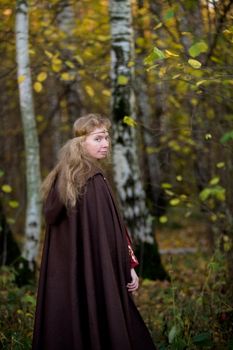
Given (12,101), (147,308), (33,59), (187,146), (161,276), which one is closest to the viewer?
(147,308)

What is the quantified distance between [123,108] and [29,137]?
4.47ft

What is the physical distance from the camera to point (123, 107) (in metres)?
6.97

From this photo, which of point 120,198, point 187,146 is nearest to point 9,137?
point 187,146

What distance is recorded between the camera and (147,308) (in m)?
6.31

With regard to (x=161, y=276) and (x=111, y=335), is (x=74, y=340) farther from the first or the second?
(x=161, y=276)

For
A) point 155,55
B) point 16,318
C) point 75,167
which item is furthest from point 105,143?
point 16,318

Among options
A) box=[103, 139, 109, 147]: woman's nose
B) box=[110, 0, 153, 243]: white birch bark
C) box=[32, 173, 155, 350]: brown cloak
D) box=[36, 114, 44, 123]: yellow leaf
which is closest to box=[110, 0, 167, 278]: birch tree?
box=[110, 0, 153, 243]: white birch bark

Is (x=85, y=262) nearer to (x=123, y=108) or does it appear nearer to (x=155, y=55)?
(x=155, y=55)

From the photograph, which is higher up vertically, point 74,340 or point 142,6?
point 142,6

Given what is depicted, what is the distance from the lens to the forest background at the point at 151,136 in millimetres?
5105

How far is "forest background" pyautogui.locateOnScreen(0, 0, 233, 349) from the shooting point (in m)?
5.11

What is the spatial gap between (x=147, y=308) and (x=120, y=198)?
5.24 ft

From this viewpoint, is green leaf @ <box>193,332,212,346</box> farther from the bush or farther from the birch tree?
the birch tree

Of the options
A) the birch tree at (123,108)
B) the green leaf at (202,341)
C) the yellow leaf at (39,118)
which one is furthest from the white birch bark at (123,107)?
the yellow leaf at (39,118)
